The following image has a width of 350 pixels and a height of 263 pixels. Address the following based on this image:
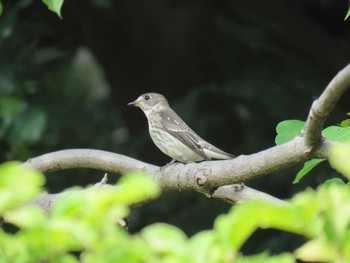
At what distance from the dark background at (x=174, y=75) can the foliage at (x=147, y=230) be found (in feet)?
16.1

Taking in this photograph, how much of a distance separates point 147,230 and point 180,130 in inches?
202

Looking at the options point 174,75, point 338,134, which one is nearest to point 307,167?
point 338,134

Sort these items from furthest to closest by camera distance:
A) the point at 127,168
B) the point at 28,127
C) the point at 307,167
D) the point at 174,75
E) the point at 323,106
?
the point at 174,75, the point at 28,127, the point at 127,168, the point at 307,167, the point at 323,106

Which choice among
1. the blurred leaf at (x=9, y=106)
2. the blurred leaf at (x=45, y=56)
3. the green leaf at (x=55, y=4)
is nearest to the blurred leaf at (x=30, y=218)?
the green leaf at (x=55, y=4)

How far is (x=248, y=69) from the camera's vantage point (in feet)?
24.1

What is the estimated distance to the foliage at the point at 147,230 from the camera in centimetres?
139

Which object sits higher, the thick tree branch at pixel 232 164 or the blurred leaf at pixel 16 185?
the blurred leaf at pixel 16 185

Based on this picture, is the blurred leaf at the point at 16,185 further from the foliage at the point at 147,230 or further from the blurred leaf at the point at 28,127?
the blurred leaf at the point at 28,127

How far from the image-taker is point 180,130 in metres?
6.55

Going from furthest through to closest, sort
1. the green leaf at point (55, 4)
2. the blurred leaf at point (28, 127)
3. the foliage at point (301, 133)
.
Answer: the blurred leaf at point (28, 127) → the foliage at point (301, 133) → the green leaf at point (55, 4)

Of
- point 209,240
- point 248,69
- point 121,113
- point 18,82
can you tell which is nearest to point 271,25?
point 248,69

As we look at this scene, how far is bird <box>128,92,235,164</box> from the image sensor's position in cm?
624

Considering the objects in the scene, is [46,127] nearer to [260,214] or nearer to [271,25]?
[271,25]

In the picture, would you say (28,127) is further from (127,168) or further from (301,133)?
(301,133)
